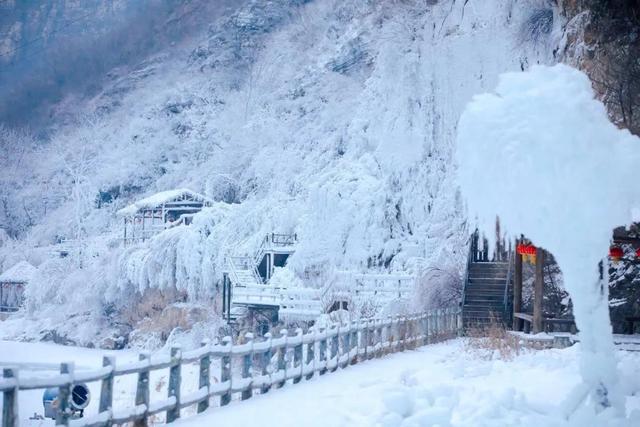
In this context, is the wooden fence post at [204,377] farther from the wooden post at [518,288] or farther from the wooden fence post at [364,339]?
the wooden post at [518,288]

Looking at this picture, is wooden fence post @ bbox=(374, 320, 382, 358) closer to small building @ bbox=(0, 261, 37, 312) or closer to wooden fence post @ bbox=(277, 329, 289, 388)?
wooden fence post @ bbox=(277, 329, 289, 388)

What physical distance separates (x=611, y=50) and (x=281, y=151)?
116 ft

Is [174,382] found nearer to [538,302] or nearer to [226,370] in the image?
[226,370]

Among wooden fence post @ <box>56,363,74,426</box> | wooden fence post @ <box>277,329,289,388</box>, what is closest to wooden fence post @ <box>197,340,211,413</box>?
wooden fence post @ <box>277,329,289,388</box>

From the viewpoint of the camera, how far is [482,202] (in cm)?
945

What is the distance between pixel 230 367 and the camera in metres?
11.7

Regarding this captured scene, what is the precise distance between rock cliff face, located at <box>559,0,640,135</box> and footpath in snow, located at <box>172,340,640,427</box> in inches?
363

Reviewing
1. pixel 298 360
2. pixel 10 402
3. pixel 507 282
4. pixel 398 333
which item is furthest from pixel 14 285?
pixel 10 402

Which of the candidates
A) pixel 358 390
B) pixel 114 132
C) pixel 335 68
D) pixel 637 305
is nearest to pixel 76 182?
pixel 114 132

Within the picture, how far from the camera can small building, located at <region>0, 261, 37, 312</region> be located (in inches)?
2260

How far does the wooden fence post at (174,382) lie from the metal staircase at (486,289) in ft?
51.3

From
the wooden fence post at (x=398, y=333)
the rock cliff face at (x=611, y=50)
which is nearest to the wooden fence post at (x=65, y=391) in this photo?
the wooden fence post at (x=398, y=333)

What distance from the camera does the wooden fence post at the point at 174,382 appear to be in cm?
1019

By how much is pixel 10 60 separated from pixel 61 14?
12.8m
